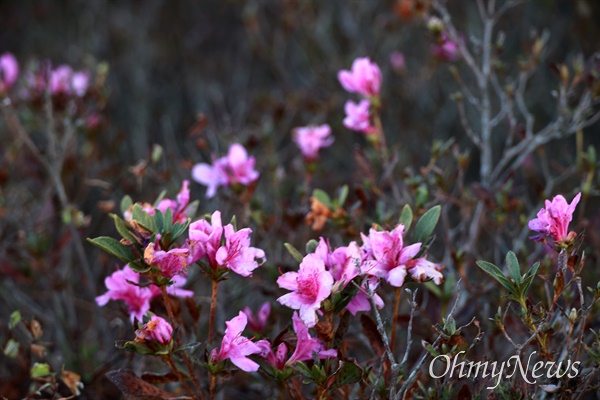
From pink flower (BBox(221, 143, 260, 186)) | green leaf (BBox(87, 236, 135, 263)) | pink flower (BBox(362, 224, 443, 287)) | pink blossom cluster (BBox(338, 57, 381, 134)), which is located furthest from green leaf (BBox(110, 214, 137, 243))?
pink blossom cluster (BBox(338, 57, 381, 134))

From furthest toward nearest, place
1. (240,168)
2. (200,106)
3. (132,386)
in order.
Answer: (200,106), (240,168), (132,386)

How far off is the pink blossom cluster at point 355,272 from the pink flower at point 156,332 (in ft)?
0.79

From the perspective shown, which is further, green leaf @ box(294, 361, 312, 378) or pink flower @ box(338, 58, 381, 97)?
pink flower @ box(338, 58, 381, 97)

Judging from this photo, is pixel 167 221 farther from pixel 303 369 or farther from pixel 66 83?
pixel 66 83

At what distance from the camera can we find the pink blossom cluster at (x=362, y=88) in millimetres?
2097

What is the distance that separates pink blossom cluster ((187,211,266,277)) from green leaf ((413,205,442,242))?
1.24 feet

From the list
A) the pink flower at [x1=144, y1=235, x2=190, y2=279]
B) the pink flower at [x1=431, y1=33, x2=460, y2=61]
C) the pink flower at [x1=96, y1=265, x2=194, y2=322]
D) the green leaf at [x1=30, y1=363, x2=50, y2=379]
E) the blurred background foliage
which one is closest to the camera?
the pink flower at [x1=144, y1=235, x2=190, y2=279]

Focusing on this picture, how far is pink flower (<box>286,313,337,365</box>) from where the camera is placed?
134cm

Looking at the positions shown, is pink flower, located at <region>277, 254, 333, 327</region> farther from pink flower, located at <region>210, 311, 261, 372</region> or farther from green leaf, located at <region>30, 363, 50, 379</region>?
green leaf, located at <region>30, 363, 50, 379</region>

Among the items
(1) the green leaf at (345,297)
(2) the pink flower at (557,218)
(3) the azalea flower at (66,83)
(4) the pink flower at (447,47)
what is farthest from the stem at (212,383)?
(3) the azalea flower at (66,83)

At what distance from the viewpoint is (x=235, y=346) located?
4.34ft

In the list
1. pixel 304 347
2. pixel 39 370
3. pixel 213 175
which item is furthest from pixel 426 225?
pixel 39 370

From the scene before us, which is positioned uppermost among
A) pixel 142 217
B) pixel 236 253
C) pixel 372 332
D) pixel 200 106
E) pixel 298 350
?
pixel 142 217

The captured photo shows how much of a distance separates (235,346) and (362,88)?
1.09m
